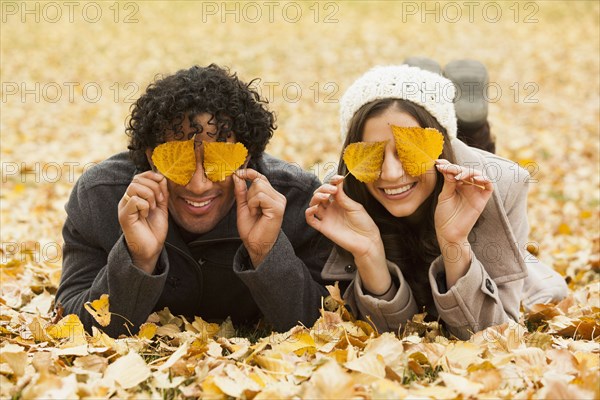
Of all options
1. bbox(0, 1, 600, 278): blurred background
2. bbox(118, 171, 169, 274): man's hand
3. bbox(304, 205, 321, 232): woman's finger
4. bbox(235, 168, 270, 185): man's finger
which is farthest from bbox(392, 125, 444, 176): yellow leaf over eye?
bbox(0, 1, 600, 278): blurred background

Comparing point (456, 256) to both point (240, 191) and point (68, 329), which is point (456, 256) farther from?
point (68, 329)

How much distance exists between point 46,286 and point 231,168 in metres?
1.54

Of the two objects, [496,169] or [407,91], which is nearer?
[407,91]

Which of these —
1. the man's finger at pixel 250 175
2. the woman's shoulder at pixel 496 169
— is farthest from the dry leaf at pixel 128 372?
the woman's shoulder at pixel 496 169

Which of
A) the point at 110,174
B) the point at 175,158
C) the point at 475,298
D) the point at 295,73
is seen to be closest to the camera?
the point at 175,158

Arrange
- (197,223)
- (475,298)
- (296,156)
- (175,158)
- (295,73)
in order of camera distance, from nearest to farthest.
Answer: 1. (175,158)
2. (475,298)
3. (197,223)
4. (296,156)
5. (295,73)

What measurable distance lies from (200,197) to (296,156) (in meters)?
4.59

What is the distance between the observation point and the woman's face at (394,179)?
7.88 ft

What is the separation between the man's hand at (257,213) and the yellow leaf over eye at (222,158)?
0.08 m

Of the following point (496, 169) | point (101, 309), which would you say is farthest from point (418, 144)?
point (101, 309)

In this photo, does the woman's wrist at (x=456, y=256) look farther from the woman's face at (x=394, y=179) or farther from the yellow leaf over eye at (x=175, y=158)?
the yellow leaf over eye at (x=175, y=158)

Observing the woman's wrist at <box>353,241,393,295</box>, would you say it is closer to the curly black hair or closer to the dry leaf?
the curly black hair

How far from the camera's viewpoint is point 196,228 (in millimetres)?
2629

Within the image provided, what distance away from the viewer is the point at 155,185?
7.77 feet
